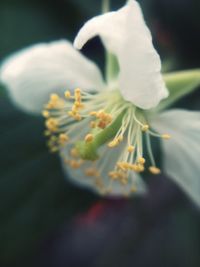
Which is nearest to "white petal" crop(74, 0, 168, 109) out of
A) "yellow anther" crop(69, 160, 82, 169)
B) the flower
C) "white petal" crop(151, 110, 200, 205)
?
the flower

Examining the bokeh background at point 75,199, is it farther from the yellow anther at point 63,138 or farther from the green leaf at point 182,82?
the green leaf at point 182,82

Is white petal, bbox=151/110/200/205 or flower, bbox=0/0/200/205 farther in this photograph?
white petal, bbox=151/110/200/205

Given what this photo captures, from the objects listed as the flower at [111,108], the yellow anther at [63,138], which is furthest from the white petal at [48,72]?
the yellow anther at [63,138]

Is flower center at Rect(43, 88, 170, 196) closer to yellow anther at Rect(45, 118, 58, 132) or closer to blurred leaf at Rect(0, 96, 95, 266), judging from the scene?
yellow anther at Rect(45, 118, 58, 132)

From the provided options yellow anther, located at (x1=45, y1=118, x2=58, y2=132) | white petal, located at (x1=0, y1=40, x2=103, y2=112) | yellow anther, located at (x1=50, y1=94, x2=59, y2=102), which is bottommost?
yellow anther, located at (x1=45, y1=118, x2=58, y2=132)

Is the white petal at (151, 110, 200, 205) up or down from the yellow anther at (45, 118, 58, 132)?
down

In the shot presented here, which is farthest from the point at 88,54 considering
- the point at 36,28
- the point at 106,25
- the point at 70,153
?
the point at 106,25

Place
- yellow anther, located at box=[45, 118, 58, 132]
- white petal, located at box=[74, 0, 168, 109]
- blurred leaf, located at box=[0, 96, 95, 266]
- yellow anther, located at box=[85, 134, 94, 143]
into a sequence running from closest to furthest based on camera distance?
white petal, located at box=[74, 0, 168, 109], yellow anther, located at box=[85, 134, 94, 143], yellow anther, located at box=[45, 118, 58, 132], blurred leaf, located at box=[0, 96, 95, 266]

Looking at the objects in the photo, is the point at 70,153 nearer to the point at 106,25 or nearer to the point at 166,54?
the point at 106,25
